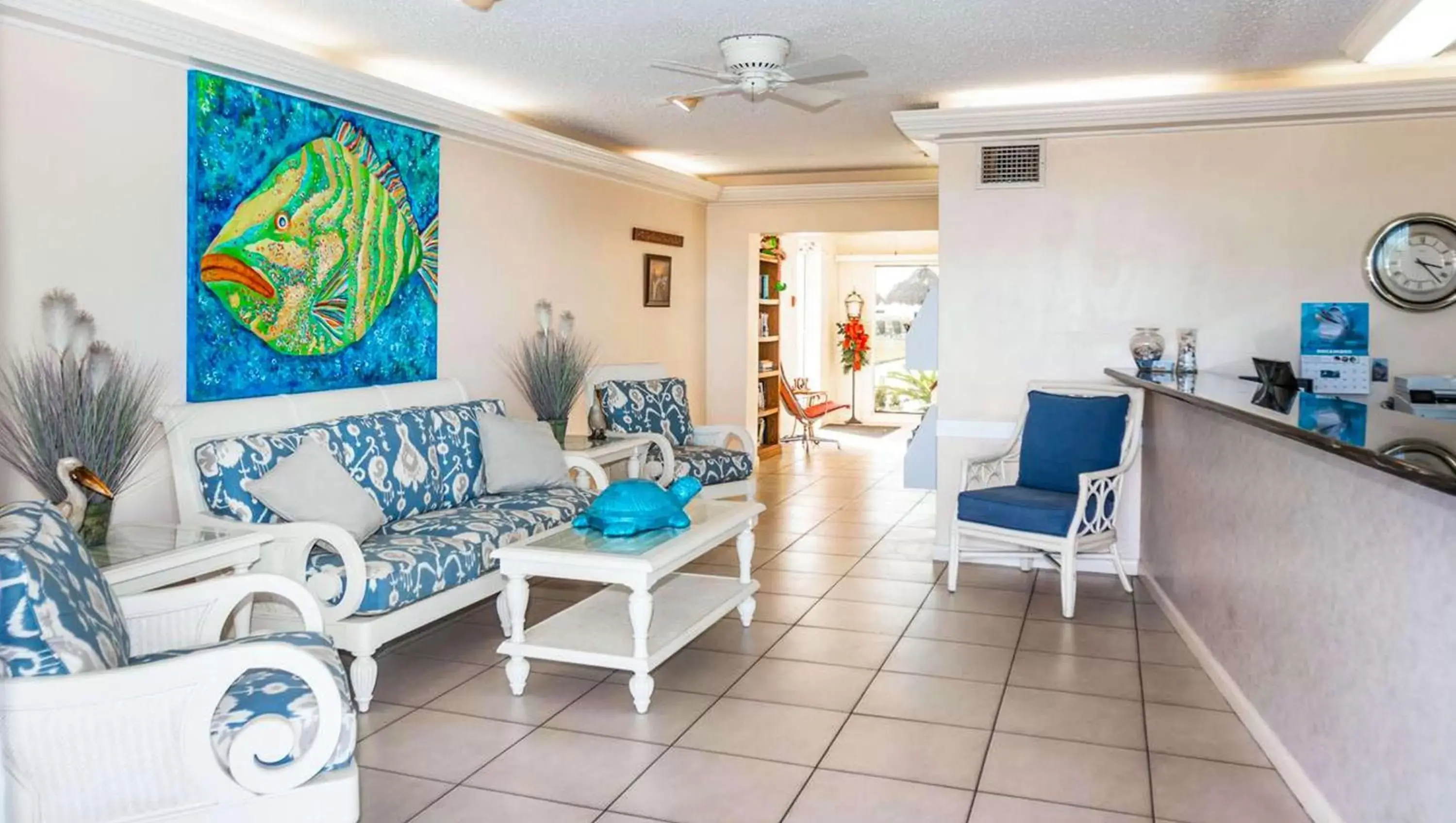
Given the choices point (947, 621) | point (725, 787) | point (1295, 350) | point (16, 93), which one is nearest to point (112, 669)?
point (725, 787)

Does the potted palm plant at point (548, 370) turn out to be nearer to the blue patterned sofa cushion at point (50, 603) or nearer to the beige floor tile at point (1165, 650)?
the beige floor tile at point (1165, 650)

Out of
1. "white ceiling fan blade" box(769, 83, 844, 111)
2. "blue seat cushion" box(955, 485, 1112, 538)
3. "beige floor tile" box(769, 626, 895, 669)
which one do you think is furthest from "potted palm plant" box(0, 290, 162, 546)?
"blue seat cushion" box(955, 485, 1112, 538)

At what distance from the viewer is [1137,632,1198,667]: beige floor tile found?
3.97 m

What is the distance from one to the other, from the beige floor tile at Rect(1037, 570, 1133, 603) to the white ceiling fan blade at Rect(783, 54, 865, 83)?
2.53m

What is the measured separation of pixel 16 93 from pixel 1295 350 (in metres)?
5.35

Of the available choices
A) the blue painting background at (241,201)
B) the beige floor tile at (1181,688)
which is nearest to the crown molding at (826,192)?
the blue painting background at (241,201)

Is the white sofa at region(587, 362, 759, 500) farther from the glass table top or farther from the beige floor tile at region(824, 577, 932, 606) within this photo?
the glass table top

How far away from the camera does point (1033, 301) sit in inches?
217

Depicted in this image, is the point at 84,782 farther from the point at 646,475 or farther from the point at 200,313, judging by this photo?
the point at 646,475

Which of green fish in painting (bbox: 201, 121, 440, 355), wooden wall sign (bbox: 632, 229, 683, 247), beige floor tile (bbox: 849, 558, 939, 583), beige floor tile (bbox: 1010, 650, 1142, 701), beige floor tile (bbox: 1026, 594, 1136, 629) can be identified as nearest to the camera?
beige floor tile (bbox: 1010, 650, 1142, 701)

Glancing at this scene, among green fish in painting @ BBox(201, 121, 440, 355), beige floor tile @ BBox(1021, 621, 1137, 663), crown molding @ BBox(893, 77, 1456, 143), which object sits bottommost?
beige floor tile @ BBox(1021, 621, 1137, 663)

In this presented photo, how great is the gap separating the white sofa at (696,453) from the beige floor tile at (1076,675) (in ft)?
8.11

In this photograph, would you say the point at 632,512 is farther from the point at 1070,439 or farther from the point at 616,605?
the point at 1070,439

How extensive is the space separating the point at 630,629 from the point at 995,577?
2.27 meters
